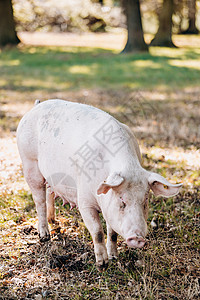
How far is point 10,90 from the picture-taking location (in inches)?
390

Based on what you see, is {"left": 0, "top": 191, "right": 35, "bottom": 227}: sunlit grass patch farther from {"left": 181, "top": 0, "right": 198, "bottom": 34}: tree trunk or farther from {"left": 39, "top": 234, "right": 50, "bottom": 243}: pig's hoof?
{"left": 181, "top": 0, "right": 198, "bottom": 34}: tree trunk

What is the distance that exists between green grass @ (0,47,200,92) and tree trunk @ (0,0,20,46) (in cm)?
94

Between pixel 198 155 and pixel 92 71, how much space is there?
828 centimetres

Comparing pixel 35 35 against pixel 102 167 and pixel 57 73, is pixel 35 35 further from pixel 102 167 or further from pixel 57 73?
pixel 102 167

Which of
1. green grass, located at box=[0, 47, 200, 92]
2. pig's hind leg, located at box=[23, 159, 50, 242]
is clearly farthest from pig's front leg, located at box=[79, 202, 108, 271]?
green grass, located at box=[0, 47, 200, 92]

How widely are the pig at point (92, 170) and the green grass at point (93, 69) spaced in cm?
674

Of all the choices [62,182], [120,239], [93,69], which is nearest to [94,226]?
[62,182]

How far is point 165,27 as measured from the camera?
1845cm

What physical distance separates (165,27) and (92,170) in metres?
17.1

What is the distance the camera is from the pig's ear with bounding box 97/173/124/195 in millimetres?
2459

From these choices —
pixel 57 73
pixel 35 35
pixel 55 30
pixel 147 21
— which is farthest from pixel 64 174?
pixel 147 21

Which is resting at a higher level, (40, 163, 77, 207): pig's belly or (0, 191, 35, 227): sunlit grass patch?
(40, 163, 77, 207): pig's belly

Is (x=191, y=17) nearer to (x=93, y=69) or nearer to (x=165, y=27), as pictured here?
(x=165, y=27)

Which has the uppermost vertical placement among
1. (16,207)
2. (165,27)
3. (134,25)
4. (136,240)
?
(136,240)
